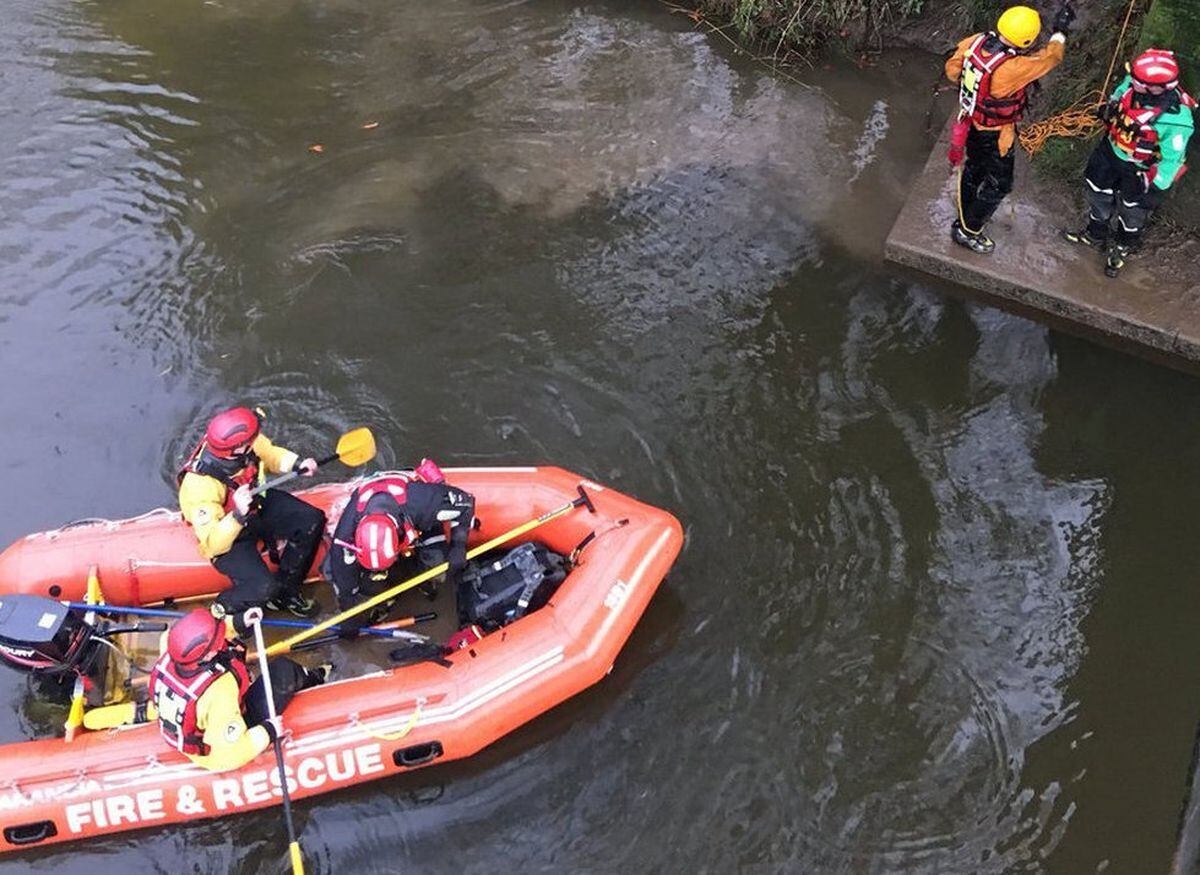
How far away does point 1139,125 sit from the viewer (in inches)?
226

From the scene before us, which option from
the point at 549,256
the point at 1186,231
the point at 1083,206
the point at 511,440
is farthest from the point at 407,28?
the point at 1186,231

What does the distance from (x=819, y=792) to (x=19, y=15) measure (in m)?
10.2

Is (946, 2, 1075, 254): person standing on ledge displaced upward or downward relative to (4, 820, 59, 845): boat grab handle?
upward

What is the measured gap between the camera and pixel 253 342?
6641 millimetres

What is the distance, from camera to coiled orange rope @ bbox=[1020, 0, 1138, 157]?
6.80 metres

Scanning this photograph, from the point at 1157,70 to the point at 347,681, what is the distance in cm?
550

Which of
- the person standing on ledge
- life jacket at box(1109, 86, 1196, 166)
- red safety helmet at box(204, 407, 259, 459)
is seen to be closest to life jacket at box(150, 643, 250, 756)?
red safety helmet at box(204, 407, 259, 459)

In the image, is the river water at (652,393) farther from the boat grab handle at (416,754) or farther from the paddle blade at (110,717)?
the paddle blade at (110,717)

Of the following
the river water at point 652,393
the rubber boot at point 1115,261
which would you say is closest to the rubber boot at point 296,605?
the river water at point 652,393

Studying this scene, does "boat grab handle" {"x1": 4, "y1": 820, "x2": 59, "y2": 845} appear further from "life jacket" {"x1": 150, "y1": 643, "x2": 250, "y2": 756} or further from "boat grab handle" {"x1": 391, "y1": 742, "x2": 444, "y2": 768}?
"boat grab handle" {"x1": 391, "y1": 742, "x2": 444, "y2": 768}

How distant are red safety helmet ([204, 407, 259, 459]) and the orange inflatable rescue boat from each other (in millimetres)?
737

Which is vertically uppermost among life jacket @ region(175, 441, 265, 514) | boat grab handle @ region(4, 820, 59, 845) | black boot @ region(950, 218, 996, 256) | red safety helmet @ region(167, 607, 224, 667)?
black boot @ region(950, 218, 996, 256)

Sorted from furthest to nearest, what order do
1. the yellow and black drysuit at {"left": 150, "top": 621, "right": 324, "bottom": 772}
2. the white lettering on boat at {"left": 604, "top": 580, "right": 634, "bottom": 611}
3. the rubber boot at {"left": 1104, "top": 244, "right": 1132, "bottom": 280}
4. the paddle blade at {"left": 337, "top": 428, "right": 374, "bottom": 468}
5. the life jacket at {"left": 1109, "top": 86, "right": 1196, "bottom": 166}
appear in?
1. the rubber boot at {"left": 1104, "top": 244, "right": 1132, "bottom": 280}
2. the life jacket at {"left": 1109, "top": 86, "right": 1196, "bottom": 166}
3. the paddle blade at {"left": 337, "top": 428, "right": 374, "bottom": 468}
4. the white lettering on boat at {"left": 604, "top": 580, "right": 634, "bottom": 611}
5. the yellow and black drysuit at {"left": 150, "top": 621, "right": 324, "bottom": 772}

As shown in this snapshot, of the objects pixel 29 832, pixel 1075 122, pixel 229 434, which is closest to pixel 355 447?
pixel 229 434
